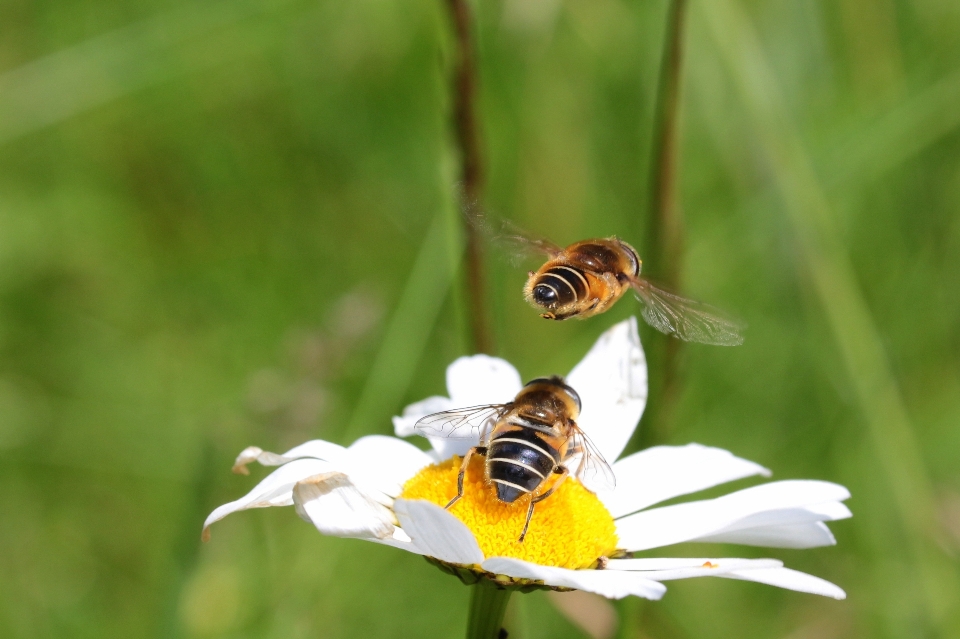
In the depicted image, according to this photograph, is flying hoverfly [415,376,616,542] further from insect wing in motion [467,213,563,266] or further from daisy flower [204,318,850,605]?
insect wing in motion [467,213,563,266]

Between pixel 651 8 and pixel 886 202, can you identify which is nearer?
pixel 651 8

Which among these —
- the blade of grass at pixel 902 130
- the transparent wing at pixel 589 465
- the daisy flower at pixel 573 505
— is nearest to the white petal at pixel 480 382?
the daisy flower at pixel 573 505

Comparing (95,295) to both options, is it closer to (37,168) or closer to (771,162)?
(37,168)

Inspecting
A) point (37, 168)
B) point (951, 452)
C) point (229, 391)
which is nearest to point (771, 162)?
point (951, 452)

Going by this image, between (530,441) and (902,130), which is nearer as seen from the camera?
(530,441)

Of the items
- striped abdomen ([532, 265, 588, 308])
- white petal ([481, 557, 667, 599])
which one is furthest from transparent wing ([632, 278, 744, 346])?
white petal ([481, 557, 667, 599])

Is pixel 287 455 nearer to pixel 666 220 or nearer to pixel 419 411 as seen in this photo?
pixel 419 411

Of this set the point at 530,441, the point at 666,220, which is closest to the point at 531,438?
A: the point at 530,441
